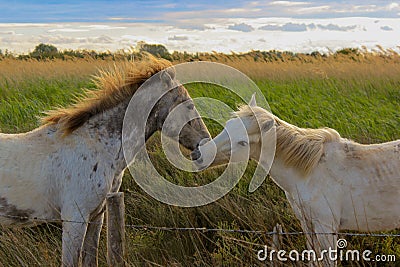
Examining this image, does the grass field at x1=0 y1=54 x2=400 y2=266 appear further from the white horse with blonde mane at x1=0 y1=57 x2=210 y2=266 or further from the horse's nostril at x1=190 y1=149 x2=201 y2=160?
the horse's nostril at x1=190 y1=149 x2=201 y2=160

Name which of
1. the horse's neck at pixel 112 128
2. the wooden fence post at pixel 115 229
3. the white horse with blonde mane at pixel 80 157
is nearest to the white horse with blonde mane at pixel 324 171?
the white horse with blonde mane at pixel 80 157

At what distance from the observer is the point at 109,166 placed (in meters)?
3.62

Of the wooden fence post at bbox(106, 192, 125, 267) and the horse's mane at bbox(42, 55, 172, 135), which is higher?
the horse's mane at bbox(42, 55, 172, 135)

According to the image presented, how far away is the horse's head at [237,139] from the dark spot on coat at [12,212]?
127 cm

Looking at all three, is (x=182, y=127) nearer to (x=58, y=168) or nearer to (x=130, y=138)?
(x=130, y=138)

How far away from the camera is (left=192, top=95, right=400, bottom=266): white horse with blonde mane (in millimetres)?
3400

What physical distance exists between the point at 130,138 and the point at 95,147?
0.93 feet

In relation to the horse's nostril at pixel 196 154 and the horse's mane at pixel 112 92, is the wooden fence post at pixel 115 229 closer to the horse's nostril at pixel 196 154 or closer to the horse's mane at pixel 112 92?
the horse's nostril at pixel 196 154

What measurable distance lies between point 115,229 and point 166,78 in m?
1.30

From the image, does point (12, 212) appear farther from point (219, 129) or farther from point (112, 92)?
point (219, 129)

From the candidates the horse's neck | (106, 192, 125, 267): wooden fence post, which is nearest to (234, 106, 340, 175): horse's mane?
the horse's neck

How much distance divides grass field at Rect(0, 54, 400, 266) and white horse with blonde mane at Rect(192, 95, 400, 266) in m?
0.34

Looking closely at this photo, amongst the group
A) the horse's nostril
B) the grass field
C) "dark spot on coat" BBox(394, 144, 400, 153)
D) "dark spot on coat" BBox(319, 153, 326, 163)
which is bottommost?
the grass field

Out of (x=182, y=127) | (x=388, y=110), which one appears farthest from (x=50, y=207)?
(x=388, y=110)
